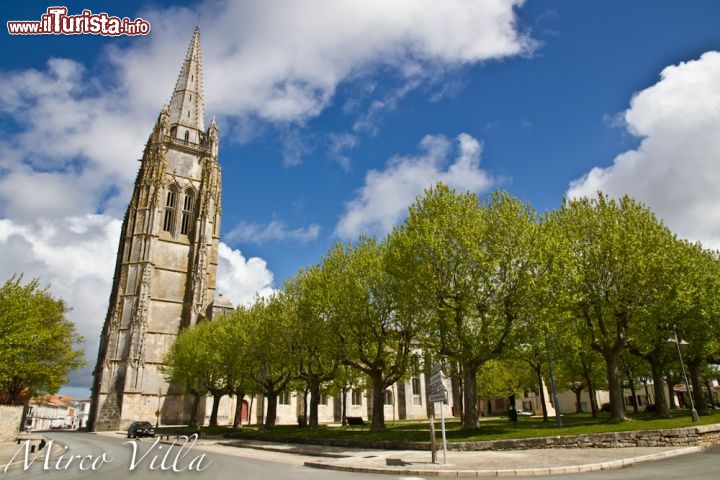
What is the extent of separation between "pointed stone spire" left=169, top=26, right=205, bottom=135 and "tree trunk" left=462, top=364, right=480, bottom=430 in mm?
67776

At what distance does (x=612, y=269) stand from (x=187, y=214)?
6010cm

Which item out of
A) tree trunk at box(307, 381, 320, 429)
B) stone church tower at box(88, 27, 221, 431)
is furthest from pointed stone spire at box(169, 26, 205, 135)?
tree trunk at box(307, 381, 320, 429)

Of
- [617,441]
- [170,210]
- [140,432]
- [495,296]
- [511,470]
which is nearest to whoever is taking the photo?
[511,470]

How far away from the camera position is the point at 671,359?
35.4m

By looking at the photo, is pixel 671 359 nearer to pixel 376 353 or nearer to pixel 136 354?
pixel 376 353

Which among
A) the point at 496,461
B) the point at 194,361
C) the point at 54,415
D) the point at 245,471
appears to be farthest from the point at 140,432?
the point at 54,415

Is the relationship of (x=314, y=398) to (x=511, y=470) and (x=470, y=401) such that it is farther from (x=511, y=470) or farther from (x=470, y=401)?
(x=511, y=470)

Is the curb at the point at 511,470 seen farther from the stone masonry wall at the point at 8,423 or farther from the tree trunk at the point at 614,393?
the stone masonry wall at the point at 8,423

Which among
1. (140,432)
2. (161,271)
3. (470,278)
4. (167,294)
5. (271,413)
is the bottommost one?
(140,432)

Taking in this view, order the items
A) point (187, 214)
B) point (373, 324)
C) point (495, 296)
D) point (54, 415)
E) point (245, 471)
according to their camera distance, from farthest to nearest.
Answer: point (54, 415), point (187, 214), point (373, 324), point (495, 296), point (245, 471)

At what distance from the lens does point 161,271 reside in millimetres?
65812

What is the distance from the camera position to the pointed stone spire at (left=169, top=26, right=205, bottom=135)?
79625 millimetres

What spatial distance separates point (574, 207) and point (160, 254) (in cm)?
5593

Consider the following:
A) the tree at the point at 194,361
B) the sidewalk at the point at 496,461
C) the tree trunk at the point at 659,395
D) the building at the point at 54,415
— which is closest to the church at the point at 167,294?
the tree at the point at 194,361
